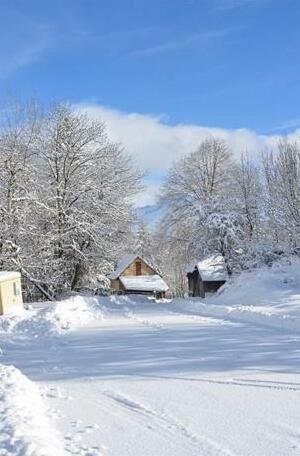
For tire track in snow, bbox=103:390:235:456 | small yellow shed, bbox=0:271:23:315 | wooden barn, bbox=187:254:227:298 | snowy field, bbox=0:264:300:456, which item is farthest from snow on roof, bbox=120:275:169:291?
tire track in snow, bbox=103:390:235:456

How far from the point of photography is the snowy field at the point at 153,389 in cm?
547

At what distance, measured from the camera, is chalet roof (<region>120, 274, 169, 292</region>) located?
190 ft

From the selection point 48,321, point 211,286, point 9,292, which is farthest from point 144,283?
point 48,321

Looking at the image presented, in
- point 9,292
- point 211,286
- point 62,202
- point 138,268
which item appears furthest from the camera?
point 138,268

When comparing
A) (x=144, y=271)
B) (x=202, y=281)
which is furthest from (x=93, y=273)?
(x=144, y=271)

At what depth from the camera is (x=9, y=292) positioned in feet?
72.8

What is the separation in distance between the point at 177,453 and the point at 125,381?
3.39 m

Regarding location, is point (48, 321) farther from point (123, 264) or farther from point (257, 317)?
point (123, 264)

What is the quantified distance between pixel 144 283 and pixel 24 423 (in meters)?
53.3

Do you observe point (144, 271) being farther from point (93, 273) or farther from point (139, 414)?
point (139, 414)

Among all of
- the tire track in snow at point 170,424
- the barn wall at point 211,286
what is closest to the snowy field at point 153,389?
the tire track in snow at point 170,424

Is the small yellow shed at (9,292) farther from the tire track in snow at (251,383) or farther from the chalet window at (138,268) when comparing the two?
the chalet window at (138,268)

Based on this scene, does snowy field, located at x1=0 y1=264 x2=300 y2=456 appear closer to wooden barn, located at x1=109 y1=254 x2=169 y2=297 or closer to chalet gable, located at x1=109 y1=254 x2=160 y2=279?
wooden barn, located at x1=109 y1=254 x2=169 y2=297

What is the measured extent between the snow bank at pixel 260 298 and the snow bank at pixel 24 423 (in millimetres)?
9176
